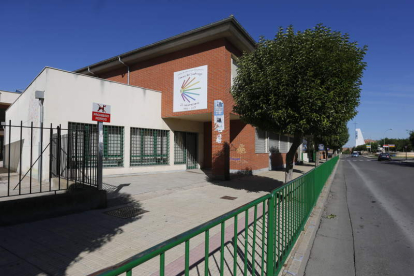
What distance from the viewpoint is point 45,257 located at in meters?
3.32

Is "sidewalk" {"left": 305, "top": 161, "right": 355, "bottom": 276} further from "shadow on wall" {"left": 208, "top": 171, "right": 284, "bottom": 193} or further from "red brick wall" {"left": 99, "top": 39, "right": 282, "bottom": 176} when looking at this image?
"red brick wall" {"left": 99, "top": 39, "right": 282, "bottom": 176}

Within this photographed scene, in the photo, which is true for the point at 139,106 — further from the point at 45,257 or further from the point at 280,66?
the point at 45,257

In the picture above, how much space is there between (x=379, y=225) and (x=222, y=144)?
6.95 meters

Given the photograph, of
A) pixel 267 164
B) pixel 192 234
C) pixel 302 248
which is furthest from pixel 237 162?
pixel 192 234

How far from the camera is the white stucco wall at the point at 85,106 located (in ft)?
30.6

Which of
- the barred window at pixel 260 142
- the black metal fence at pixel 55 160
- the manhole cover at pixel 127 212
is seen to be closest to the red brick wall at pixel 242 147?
the barred window at pixel 260 142

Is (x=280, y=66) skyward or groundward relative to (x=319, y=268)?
skyward

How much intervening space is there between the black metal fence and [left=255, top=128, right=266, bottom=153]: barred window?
9.96 metres

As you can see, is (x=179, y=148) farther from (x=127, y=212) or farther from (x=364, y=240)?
(x=364, y=240)

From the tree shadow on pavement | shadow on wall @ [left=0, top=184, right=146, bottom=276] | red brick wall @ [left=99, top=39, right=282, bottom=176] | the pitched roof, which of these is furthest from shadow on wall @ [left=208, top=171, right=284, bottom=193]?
the pitched roof

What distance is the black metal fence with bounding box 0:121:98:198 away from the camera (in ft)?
20.9

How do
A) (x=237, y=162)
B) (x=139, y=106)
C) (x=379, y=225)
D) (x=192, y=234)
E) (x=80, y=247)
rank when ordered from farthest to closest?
1. (x=237, y=162)
2. (x=139, y=106)
3. (x=379, y=225)
4. (x=80, y=247)
5. (x=192, y=234)

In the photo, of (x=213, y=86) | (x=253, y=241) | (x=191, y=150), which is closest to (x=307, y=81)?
(x=253, y=241)

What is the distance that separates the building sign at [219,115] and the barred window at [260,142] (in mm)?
4741
